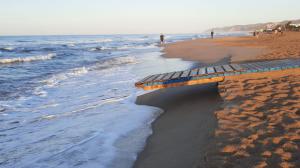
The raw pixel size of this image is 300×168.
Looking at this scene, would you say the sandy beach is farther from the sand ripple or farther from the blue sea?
the blue sea

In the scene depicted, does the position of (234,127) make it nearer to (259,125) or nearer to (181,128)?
(259,125)

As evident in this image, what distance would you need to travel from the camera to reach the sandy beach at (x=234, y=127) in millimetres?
3062

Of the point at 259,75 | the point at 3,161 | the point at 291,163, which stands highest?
the point at 259,75

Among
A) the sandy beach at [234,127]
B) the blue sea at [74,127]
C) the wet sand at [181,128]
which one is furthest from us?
the blue sea at [74,127]

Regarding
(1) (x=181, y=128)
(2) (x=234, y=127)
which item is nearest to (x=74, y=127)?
(1) (x=181, y=128)

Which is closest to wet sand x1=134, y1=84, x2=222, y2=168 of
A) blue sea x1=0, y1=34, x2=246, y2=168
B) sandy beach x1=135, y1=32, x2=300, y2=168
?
sandy beach x1=135, y1=32, x2=300, y2=168

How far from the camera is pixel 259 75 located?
6.54 m

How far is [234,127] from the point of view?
3896mm

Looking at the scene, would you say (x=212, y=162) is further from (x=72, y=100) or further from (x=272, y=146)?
(x=72, y=100)

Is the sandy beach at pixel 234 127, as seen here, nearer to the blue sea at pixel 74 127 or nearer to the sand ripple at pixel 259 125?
the sand ripple at pixel 259 125

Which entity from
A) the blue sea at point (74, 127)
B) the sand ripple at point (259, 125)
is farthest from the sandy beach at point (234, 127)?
the blue sea at point (74, 127)

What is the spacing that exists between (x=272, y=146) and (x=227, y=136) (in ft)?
2.03

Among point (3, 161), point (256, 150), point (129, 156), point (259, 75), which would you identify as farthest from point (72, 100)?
point (256, 150)

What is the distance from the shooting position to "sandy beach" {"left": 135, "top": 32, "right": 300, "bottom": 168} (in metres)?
3.06
